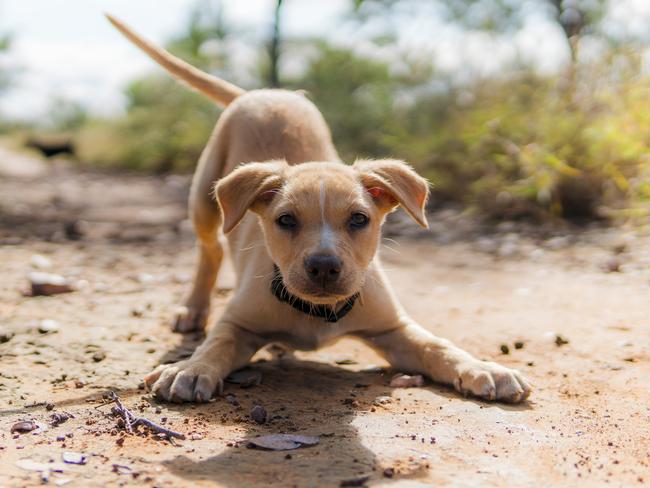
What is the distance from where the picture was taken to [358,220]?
161 inches

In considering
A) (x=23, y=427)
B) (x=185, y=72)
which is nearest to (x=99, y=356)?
(x=23, y=427)

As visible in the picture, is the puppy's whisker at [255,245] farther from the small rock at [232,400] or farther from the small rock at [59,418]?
the small rock at [59,418]

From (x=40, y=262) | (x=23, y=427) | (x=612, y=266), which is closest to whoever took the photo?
(x=23, y=427)

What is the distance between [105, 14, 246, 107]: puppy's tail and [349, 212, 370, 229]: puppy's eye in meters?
2.46

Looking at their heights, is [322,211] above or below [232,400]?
above

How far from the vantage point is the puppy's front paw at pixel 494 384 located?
3.79 m

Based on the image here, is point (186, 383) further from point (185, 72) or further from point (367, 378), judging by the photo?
point (185, 72)

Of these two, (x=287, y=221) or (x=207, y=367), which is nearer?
(x=207, y=367)

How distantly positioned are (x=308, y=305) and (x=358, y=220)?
535 mm

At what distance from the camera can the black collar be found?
4.24m

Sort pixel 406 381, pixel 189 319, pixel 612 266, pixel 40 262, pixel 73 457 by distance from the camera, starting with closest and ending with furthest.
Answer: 1. pixel 73 457
2. pixel 406 381
3. pixel 189 319
4. pixel 612 266
5. pixel 40 262

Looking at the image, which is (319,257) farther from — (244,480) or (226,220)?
(244,480)

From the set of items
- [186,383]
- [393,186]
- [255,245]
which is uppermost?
[393,186]

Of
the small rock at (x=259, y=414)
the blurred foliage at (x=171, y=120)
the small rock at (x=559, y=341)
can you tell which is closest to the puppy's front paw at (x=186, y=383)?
the small rock at (x=259, y=414)
